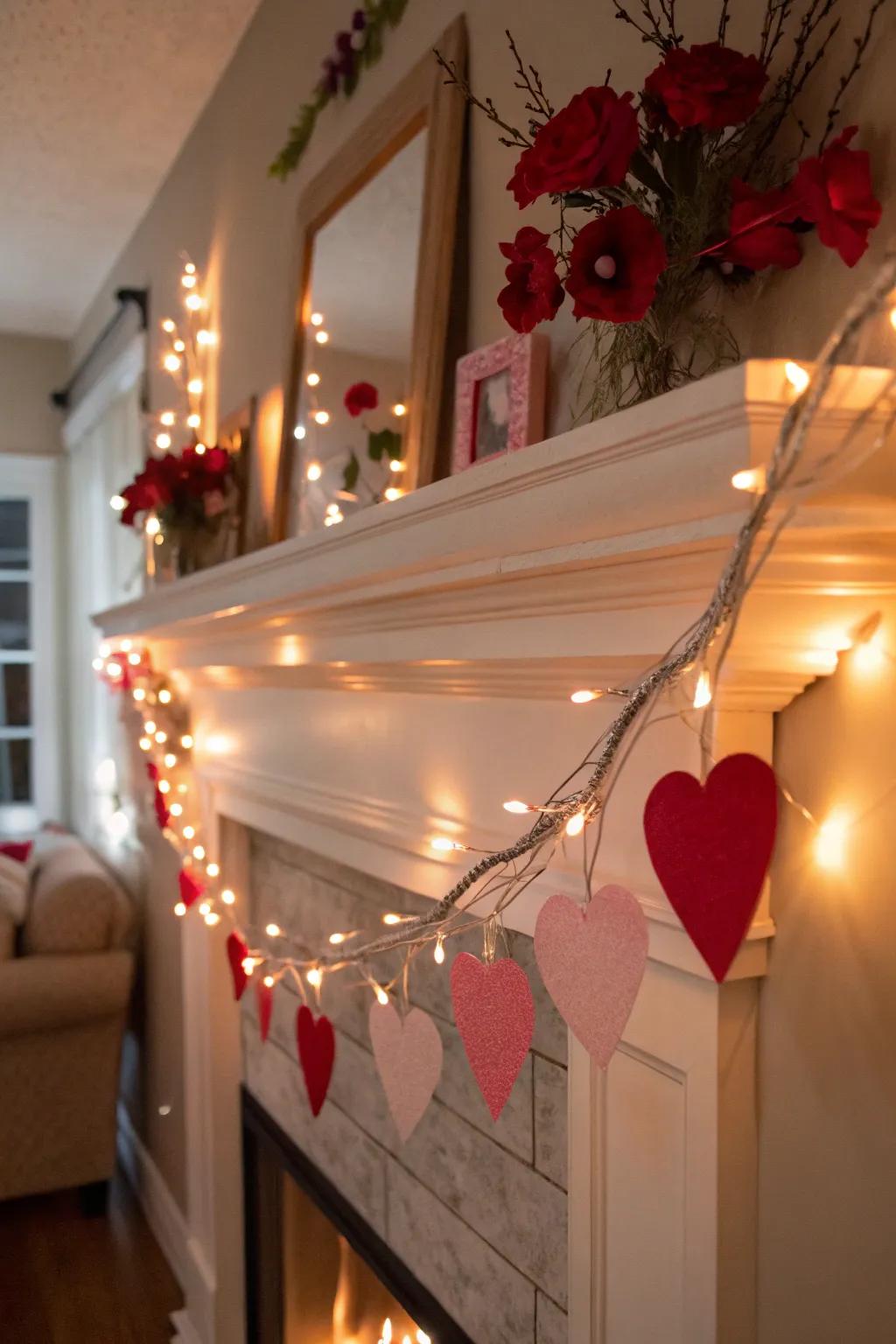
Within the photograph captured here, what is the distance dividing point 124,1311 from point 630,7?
2865 millimetres

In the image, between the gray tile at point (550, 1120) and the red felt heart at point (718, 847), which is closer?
the red felt heart at point (718, 847)

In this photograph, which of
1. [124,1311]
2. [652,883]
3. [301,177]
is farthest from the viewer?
[124,1311]

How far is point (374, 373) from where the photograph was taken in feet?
4.97

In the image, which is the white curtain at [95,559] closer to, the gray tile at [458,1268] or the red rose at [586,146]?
the gray tile at [458,1268]

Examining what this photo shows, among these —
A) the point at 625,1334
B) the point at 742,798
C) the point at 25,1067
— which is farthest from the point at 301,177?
the point at 25,1067

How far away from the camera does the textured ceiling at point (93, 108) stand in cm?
211

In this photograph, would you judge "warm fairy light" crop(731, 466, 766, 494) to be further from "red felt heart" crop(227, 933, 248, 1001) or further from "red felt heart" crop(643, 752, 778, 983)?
"red felt heart" crop(227, 933, 248, 1001)

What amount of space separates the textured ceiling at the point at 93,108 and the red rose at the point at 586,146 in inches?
63.0

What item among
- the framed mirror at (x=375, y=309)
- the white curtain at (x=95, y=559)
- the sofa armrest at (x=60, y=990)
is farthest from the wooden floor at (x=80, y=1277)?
the framed mirror at (x=375, y=309)

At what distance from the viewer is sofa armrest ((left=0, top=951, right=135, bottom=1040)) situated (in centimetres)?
287

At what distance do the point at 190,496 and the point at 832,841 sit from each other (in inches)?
67.0

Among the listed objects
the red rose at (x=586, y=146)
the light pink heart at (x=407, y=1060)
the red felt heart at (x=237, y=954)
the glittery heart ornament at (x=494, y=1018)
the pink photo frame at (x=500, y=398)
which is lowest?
the red felt heart at (x=237, y=954)

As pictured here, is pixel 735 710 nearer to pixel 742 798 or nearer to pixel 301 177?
pixel 742 798

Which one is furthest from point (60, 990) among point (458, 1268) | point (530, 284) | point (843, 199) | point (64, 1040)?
point (843, 199)
